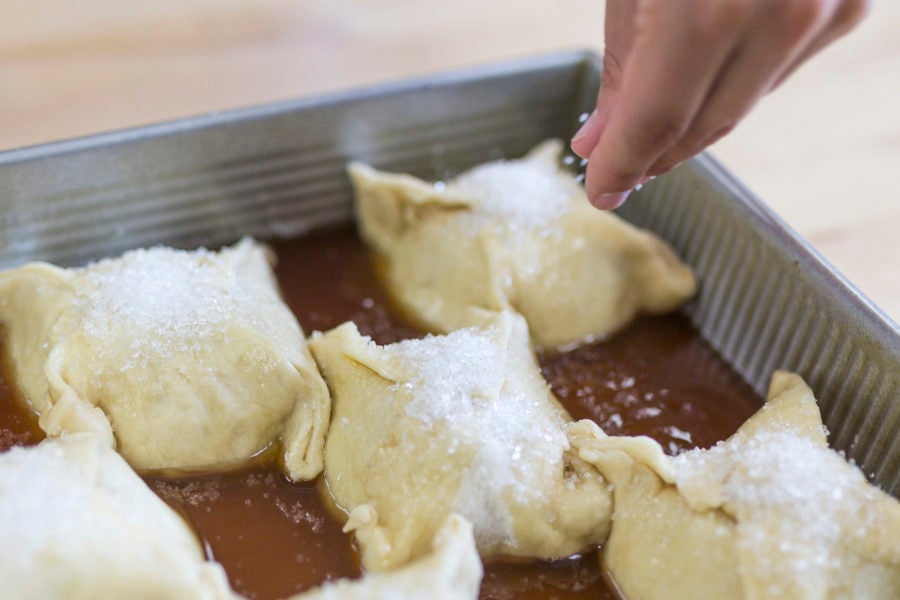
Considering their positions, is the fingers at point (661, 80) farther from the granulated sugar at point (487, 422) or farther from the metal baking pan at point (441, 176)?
the metal baking pan at point (441, 176)

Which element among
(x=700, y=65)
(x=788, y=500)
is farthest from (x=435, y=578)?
(x=700, y=65)

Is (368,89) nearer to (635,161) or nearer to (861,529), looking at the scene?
(635,161)

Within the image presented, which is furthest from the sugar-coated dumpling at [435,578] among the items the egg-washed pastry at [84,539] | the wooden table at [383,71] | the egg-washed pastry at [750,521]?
the wooden table at [383,71]

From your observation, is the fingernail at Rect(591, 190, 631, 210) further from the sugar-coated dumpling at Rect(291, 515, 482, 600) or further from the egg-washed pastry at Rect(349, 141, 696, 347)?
the sugar-coated dumpling at Rect(291, 515, 482, 600)

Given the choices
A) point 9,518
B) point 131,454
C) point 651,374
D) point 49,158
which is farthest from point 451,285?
point 9,518

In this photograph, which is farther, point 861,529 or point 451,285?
point 451,285

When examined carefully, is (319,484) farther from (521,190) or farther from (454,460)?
(521,190)

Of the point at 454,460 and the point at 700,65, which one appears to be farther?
the point at 454,460
